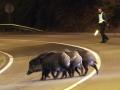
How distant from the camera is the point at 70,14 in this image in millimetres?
51062

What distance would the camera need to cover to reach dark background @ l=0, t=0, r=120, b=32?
48.1 meters

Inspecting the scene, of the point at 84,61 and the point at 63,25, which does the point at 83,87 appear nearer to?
the point at 84,61

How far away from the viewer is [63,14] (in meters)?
51.5

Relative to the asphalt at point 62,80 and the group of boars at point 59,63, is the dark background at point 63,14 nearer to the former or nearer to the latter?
the asphalt at point 62,80

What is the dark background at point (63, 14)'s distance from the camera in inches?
1892

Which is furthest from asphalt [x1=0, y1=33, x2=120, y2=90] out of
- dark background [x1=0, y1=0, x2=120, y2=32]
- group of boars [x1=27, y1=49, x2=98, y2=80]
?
dark background [x1=0, y1=0, x2=120, y2=32]

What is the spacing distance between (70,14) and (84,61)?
3389 cm

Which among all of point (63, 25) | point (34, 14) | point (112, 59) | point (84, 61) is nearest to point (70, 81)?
point (84, 61)

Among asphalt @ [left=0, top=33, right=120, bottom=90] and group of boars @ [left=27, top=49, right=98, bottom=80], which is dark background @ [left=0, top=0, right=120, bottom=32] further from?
group of boars @ [left=27, top=49, right=98, bottom=80]

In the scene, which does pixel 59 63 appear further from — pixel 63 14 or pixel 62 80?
pixel 63 14

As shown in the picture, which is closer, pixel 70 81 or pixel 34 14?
pixel 70 81

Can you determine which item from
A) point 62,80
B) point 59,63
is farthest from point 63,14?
point 59,63

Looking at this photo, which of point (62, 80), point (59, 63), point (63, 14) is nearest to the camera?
point (59, 63)

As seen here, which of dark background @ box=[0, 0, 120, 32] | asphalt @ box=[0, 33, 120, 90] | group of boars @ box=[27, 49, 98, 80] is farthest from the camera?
dark background @ box=[0, 0, 120, 32]
